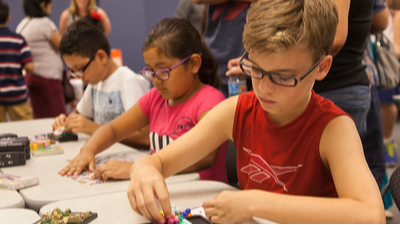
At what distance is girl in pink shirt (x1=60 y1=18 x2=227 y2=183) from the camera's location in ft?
6.22

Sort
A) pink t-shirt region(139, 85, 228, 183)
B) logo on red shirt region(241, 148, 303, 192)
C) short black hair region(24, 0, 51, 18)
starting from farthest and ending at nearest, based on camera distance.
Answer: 1. short black hair region(24, 0, 51, 18)
2. pink t-shirt region(139, 85, 228, 183)
3. logo on red shirt region(241, 148, 303, 192)

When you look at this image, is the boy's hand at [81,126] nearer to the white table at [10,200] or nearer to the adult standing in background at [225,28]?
the adult standing in background at [225,28]

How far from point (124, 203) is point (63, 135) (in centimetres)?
114

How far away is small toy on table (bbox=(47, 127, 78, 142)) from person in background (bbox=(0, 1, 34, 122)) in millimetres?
2254

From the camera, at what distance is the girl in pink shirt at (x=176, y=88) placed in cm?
190

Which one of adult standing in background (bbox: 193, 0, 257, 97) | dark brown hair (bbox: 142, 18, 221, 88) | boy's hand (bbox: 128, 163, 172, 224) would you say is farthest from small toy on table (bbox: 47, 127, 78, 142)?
boy's hand (bbox: 128, 163, 172, 224)

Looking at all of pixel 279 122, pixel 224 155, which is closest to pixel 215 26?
pixel 224 155

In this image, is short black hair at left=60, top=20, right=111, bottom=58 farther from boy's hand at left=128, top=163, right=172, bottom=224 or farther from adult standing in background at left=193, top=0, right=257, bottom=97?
boy's hand at left=128, top=163, right=172, bottom=224

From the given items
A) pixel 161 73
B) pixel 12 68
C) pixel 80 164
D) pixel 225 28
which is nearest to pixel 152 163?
pixel 80 164

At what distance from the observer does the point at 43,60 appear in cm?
473

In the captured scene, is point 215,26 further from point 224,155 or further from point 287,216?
point 287,216

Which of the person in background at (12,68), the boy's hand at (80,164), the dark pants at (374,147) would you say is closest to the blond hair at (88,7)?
the person in background at (12,68)

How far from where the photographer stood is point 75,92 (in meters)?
5.30

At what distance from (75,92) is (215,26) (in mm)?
3346
